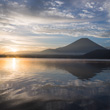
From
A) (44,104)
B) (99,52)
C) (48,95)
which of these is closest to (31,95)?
(48,95)

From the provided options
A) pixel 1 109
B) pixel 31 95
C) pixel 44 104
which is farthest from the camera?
pixel 31 95

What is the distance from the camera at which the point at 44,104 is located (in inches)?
244

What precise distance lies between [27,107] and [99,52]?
10828cm

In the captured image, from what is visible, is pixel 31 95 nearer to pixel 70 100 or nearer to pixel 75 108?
pixel 70 100

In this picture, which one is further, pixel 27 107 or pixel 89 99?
pixel 89 99

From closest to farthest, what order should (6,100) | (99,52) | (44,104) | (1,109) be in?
(1,109)
(44,104)
(6,100)
(99,52)

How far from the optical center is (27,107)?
5.82m

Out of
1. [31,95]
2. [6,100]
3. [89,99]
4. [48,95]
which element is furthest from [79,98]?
[6,100]

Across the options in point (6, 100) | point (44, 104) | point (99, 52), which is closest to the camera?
point (44, 104)

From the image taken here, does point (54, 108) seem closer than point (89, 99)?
Yes

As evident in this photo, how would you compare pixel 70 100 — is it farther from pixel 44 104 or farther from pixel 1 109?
pixel 1 109

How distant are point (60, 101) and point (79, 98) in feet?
3.76

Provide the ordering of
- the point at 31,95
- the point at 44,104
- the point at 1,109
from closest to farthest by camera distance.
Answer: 1. the point at 1,109
2. the point at 44,104
3. the point at 31,95

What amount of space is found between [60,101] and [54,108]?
35.1 inches
